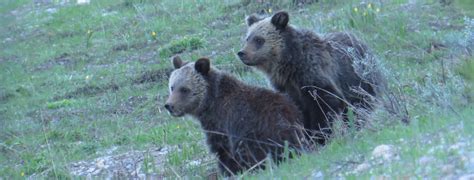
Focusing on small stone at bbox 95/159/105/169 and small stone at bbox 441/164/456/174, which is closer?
small stone at bbox 441/164/456/174

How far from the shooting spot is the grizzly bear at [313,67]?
1030 centimetres

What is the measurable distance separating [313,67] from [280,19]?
74cm

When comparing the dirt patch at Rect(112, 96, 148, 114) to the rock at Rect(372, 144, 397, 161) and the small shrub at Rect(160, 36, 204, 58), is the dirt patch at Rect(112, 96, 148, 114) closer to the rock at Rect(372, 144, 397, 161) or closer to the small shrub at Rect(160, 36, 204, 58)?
the small shrub at Rect(160, 36, 204, 58)

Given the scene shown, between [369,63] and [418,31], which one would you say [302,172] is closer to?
[369,63]

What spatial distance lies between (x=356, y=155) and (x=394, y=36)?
7153 mm

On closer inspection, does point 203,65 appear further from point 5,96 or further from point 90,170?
point 5,96

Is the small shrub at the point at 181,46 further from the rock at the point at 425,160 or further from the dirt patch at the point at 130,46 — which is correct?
the rock at the point at 425,160

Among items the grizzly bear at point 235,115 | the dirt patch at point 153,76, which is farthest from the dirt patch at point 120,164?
the dirt patch at point 153,76

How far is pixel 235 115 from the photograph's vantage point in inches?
392

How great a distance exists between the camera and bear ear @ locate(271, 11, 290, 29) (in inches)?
428

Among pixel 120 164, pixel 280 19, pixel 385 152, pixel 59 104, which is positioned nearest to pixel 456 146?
pixel 385 152

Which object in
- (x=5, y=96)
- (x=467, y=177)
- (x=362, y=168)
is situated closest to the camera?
(x=467, y=177)

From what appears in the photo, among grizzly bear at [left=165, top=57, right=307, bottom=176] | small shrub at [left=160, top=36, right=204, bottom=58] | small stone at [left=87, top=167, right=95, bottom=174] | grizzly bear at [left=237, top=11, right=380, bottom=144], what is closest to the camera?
grizzly bear at [left=165, top=57, right=307, bottom=176]

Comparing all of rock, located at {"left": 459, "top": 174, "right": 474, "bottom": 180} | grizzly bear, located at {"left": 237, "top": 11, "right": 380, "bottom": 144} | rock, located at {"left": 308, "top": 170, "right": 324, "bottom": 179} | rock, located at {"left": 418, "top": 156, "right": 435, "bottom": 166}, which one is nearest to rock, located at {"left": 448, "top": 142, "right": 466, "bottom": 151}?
rock, located at {"left": 418, "top": 156, "right": 435, "bottom": 166}
